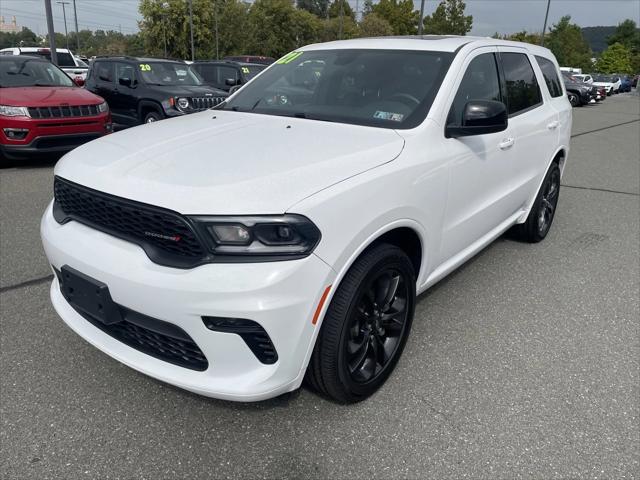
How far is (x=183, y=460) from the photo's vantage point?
2.27 m

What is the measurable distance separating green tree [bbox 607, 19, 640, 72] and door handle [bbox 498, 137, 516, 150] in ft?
295

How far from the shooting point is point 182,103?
31.7 feet

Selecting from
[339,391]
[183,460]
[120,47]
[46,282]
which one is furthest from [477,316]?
[120,47]

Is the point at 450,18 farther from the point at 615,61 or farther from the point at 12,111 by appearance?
the point at 12,111

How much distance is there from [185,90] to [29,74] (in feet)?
8.59

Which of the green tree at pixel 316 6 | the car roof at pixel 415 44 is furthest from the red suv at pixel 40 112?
the green tree at pixel 316 6

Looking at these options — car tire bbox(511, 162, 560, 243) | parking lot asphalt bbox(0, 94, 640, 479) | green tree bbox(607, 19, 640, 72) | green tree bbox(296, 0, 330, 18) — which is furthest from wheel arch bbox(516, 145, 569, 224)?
green tree bbox(296, 0, 330, 18)

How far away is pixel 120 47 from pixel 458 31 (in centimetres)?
4882

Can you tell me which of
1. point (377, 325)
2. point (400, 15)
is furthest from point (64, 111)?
point (400, 15)

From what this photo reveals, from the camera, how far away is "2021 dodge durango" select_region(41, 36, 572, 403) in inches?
79.7

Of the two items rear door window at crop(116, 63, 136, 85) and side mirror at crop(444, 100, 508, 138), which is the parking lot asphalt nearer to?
side mirror at crop(444, 100, 508, 138)

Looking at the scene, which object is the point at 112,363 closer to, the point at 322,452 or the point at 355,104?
the point at 322,452

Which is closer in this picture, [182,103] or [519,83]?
[519,83]

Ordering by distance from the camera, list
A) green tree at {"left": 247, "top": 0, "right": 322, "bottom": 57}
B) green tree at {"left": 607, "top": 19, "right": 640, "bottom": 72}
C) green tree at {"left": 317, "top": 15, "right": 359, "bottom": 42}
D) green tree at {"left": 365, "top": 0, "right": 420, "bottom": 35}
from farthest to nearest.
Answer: green tree at {"left": 607, "top": 19, "right": 640, "bottom": 72} → green tree at {"left": 365, "top": 0, "right": 420, "bottom": 35} → green tree at {"left": 317, "top": 15, "right": 359, "bottom": 42} → green tree at {"left": 247, "top": 0, "right": 322, "bottom": 57}
